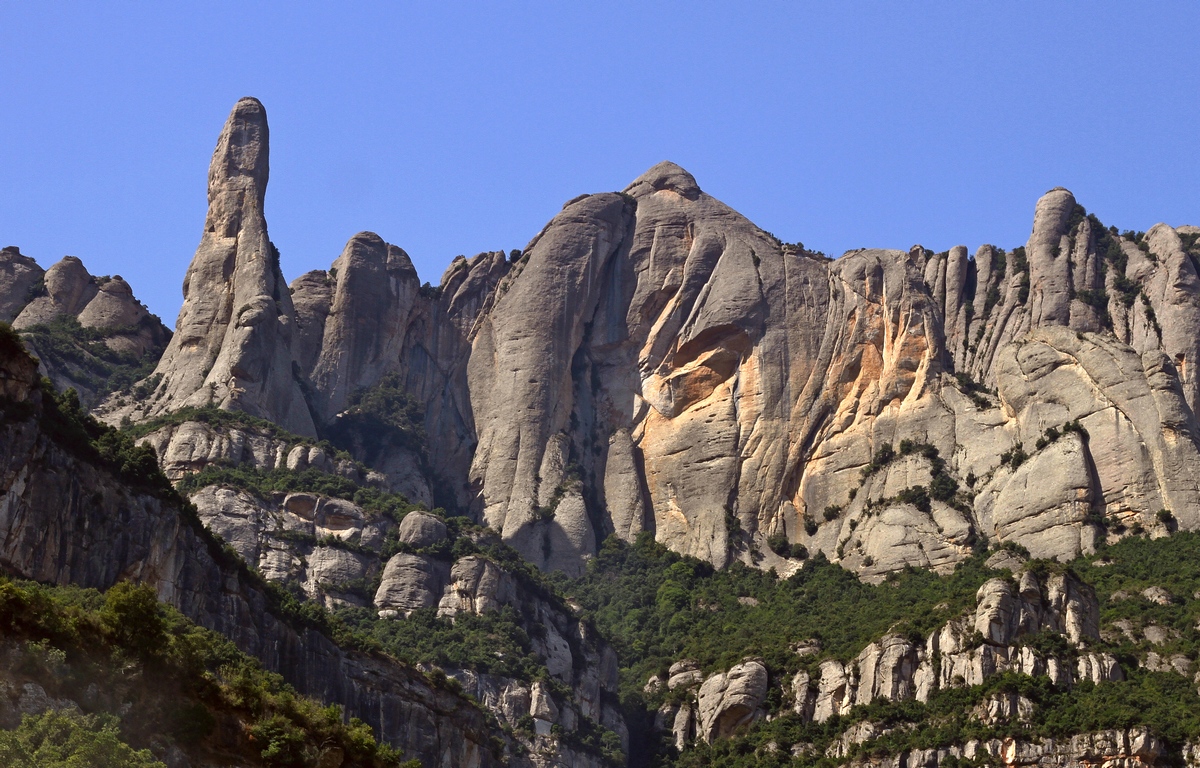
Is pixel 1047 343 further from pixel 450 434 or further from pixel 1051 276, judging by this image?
pixel 450 434

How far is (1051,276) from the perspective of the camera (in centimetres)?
12488

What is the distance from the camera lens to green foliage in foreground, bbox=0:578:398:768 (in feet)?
150

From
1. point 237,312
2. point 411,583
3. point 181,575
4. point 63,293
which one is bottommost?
point 181,575

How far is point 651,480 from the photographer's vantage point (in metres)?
124

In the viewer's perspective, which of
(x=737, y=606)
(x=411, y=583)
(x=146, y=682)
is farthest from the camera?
Answer: (x=737, y=606)

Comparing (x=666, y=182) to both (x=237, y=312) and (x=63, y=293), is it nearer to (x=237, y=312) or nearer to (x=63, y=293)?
(x=237, y=312)

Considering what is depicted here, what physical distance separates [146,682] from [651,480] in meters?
76.3

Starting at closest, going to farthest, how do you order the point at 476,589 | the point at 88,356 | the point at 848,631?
the point at 848,631 → the point at 476,589 → the point at 88,356

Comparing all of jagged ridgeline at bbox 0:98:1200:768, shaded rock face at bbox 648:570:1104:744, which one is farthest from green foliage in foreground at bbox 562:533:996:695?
shaded rock face at bbox 648:570:1104:744

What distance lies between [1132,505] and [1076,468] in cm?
344

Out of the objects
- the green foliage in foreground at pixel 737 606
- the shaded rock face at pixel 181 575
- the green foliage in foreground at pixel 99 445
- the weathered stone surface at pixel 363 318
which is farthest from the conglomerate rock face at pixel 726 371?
the green foliage in foreground at pixel 99 445

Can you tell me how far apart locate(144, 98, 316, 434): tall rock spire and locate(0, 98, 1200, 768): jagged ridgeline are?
24 cm

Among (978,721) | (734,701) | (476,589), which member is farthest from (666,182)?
(978,721)

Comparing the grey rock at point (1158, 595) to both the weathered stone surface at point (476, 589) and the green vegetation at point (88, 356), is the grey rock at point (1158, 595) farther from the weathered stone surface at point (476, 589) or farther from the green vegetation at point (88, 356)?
the green vegetation at point (88, 356)
